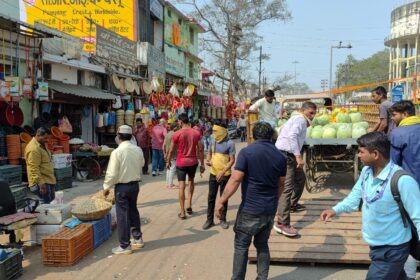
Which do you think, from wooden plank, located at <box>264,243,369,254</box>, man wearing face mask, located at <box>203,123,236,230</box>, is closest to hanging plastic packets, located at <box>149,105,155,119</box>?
man wearing face mask, located at <box>203,123,236,230</box>

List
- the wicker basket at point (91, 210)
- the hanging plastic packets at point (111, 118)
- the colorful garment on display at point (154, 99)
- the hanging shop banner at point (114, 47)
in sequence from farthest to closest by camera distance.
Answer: the colorful garment on display at point (154, 99)
the hanging shop banner at point (114, 47)
the hanging plastic packets at point (111, 118)
the wicker basket at point (91, 210)

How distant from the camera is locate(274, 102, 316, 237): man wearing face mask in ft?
18.2

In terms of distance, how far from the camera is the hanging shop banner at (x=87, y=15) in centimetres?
1969

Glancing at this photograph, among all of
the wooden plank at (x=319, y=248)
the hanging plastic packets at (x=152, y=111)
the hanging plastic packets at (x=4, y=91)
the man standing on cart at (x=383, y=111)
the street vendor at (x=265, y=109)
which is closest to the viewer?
the wooden plank at (x=319, y=248)

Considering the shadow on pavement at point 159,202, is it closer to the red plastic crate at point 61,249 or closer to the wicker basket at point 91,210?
the wicker basket at point 91,210

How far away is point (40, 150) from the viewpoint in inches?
246

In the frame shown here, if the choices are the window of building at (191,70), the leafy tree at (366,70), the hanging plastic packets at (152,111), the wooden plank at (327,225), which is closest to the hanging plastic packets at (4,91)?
the wooden plank at (327,225)

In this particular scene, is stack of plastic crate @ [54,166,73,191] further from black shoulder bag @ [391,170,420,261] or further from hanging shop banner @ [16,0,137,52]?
hanging shop banner @ [16,0,137,52]

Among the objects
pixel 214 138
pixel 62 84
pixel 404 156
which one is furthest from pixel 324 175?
pixel 62 84

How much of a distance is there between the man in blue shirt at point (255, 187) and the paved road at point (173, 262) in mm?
869

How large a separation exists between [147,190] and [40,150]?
4111 mm

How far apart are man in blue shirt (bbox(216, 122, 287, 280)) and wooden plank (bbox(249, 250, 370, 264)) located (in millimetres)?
1031

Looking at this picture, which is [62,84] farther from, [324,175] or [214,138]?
[324,175]

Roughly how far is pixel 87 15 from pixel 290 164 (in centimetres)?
1704
